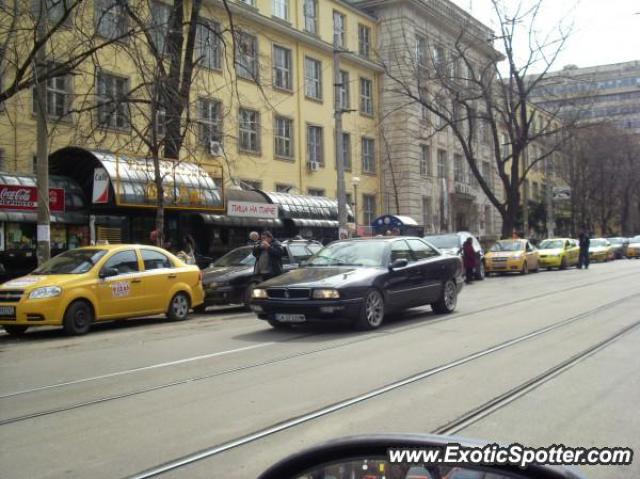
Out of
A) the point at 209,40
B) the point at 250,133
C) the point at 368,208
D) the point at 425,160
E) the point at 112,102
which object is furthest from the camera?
the point at 425,160

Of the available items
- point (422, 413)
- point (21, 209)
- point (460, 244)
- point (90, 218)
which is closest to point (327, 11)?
point (460, 244)

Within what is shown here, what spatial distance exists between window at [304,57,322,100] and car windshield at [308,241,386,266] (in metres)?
24.2

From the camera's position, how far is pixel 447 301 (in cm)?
1311

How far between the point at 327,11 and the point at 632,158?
109 ft

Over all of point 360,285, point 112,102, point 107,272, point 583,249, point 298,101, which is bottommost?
point 360,285

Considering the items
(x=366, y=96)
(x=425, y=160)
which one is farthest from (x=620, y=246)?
(x=366, y=96)

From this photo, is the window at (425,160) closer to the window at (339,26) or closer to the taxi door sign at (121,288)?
the window at (339,26)

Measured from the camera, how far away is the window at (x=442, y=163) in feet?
152

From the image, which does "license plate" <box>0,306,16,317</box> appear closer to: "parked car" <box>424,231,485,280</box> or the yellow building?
the yellow building

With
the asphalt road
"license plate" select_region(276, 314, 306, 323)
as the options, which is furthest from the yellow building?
the asphalt road

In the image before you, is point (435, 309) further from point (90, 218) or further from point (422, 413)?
point (90, 218)

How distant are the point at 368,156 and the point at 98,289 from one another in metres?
30.0

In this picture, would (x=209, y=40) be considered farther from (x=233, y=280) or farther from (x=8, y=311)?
(x=8, y=311)

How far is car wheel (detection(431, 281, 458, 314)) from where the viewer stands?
12992mm
